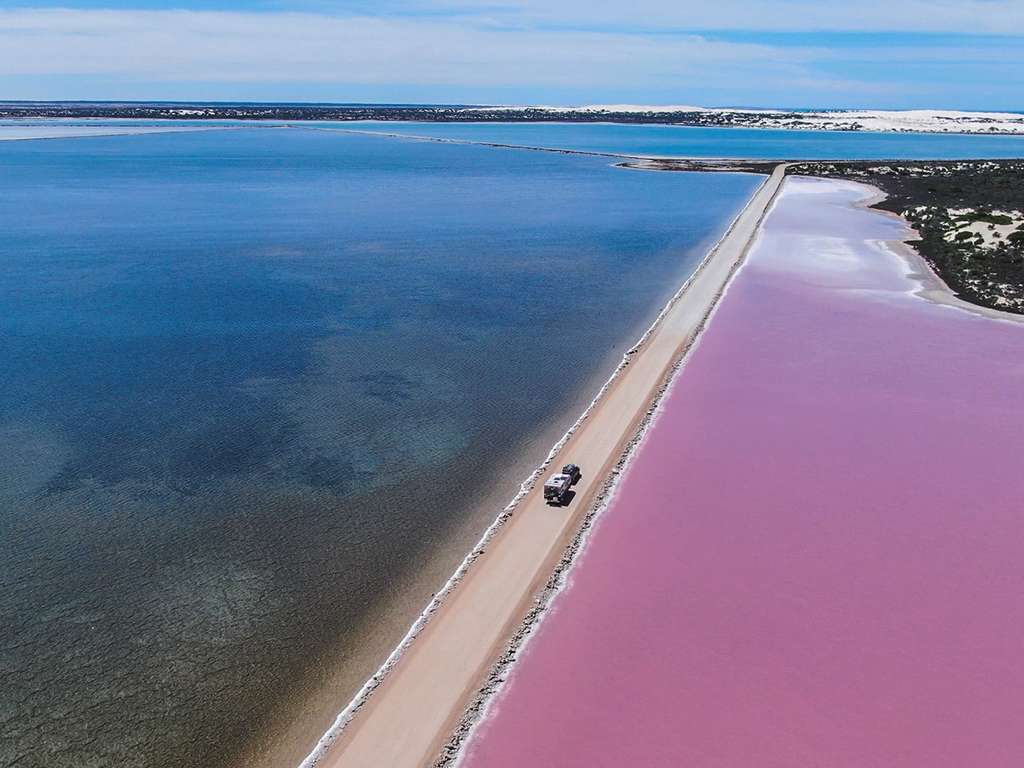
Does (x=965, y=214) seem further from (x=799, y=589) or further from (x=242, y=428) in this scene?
(x=242, y=428)

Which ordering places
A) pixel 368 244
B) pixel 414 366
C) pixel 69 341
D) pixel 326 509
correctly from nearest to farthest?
pixel 326 509, pixel 414 366, pixel 69 341, pixel 368 244

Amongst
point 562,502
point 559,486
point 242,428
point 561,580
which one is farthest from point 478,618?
point 242,428

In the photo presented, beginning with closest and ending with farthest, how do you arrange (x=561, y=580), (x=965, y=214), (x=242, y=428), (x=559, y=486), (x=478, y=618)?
(x=478, y=618), (x=561, y=580), (x=559, y=486), (x=242, y=428), (x=965, y=214)

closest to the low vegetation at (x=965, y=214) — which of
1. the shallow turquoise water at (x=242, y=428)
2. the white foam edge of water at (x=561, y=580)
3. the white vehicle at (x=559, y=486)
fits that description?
the shallow turquoise water at (x=242, y=428)

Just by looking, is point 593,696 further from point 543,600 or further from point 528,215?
point 528,215

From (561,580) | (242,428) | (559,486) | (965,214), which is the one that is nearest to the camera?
(561,580)

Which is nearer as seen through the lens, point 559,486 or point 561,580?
point 561,580

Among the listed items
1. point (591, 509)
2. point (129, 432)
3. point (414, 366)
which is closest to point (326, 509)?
point (591, 509)
